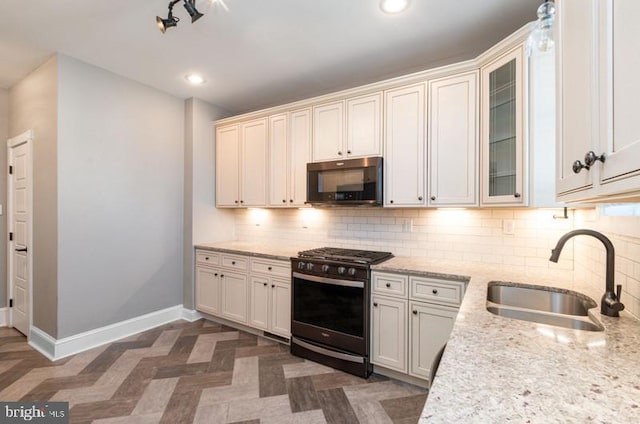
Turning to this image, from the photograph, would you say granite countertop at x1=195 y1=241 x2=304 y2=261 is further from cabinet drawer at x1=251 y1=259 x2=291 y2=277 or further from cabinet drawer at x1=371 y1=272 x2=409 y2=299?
cabinet drawer at x1=371 y1=272 x2=409 y2=299

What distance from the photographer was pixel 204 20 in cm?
214

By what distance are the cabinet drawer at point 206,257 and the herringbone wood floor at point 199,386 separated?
869 millimetres

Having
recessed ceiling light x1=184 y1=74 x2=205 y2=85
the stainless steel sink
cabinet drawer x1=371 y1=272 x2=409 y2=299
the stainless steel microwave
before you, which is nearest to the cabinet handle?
the stainless steel sink

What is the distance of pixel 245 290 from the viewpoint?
3.17 m

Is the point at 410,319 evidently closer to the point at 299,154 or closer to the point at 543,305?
the point at 543,305

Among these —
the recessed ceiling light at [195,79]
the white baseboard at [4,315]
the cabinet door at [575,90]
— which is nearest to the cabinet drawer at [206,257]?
the recessed ceiling light at [195,79]

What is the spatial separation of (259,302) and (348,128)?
6.45ft

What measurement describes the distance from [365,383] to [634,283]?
1.78m

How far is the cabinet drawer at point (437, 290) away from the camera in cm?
208

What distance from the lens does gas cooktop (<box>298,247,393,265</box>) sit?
8.09 feet

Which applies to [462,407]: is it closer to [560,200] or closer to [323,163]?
[560,200]

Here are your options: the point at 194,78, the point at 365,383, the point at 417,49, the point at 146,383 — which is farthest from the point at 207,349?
the point at 417,49

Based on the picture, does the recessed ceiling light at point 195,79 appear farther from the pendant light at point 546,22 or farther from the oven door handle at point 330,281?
the pendant light at point 546,22

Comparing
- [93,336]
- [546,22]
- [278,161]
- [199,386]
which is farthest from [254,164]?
[546,22]
